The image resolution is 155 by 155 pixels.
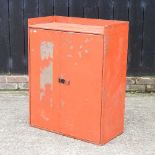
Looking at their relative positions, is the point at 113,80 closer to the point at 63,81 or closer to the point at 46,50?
the point at 63,81

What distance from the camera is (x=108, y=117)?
4516 mm

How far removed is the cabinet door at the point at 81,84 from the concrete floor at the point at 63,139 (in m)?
0.17

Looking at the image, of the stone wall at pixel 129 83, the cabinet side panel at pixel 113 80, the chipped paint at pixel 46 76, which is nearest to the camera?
the cabinet side panel at pixel 113 80

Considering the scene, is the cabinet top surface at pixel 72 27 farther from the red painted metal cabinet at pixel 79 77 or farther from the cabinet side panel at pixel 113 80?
the cabinet side panel at pixel 113 80

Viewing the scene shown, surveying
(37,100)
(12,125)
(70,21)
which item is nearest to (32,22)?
(70,21)

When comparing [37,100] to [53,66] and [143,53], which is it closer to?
[53,66]

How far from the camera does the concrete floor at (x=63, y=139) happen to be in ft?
14.4

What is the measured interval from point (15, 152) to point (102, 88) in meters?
1.06

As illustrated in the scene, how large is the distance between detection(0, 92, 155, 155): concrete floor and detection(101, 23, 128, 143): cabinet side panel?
0.16 meters

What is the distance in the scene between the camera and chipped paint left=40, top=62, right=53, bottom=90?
4.69 m

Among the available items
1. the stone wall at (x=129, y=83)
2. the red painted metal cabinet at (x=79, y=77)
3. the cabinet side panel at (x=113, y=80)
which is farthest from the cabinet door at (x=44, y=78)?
the stone wall at (x=129, y=83)

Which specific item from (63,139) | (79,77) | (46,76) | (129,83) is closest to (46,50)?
(46,76)

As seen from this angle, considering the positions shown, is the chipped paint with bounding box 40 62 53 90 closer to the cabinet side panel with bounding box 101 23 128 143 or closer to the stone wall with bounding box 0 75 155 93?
the cabinet side panel with bounding box 101 23 128 143

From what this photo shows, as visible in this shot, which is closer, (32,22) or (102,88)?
(102,88)
